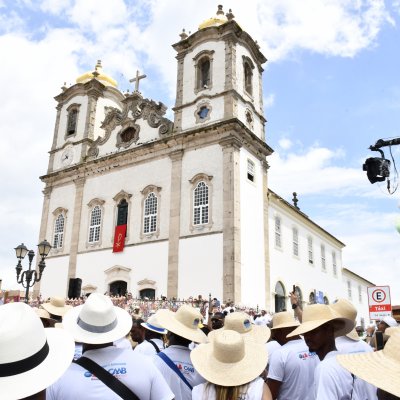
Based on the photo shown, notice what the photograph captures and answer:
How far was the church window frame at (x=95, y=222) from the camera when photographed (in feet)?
92.6

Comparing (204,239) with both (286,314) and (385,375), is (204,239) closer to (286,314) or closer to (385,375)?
(286,314)

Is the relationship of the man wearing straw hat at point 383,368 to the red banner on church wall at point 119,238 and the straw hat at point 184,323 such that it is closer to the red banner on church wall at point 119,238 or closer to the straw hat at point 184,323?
the straw hat at point 184,323

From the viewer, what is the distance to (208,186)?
2442 centimetres

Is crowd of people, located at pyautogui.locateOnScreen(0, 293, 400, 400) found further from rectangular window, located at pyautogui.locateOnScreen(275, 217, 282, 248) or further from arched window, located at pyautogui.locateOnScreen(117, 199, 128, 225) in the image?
rectangular window, located at pyautogui.locateOnScreen(275, 217, 282, 248)

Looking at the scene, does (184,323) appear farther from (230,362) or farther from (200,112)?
(200,112)

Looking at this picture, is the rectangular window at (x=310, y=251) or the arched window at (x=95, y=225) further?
the rectangular window at (x=310, y=251)

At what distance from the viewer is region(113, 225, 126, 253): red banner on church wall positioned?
2653 cm

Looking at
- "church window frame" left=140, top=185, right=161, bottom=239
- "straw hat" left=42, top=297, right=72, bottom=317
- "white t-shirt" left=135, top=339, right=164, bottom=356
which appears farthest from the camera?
"church window frame" left=140, top=185, right=161, bottom=239

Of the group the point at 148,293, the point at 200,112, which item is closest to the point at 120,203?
the point at 148,293

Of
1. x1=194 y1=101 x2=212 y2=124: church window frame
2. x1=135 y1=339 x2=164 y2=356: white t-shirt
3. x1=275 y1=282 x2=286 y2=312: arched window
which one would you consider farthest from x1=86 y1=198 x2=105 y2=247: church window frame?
x1=135 y1=339 x2=164 y2=356: white t-shirt

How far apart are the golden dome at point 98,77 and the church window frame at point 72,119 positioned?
7.07ft

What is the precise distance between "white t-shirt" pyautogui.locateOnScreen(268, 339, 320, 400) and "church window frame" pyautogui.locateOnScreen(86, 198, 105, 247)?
24395 millimetres

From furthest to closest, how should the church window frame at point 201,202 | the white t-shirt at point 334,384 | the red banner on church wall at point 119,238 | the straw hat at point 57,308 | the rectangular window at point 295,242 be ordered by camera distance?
the rectangular window at point 295,242, the red banner on church wall at point 119,238, the church window frame at point 201,202, the straw hat at point 57,308, the white t-shirt at point 334,384

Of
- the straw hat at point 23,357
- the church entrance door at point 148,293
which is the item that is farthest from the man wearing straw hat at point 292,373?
the church entrance door at point 148,293
